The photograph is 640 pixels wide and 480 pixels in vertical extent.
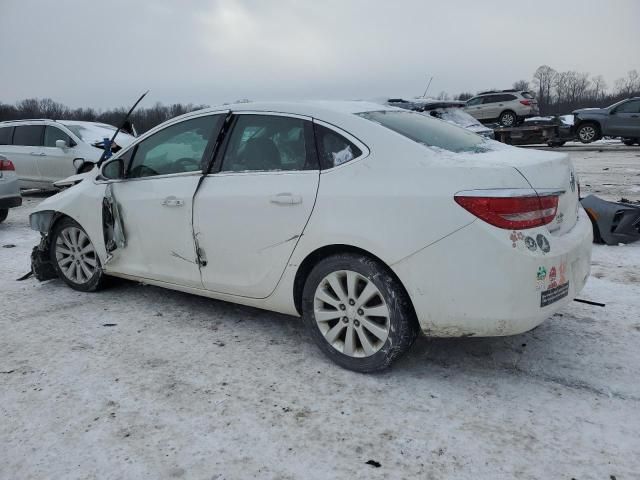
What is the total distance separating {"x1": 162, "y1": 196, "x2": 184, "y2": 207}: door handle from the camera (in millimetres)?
3732

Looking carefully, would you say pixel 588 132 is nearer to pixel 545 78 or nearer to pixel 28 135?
pixel 28 135

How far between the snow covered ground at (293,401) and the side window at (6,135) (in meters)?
9.63

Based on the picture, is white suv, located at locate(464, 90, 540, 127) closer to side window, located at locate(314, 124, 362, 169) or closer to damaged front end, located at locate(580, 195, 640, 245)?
damaged front end, located at locate(580, 195, 640, 245)

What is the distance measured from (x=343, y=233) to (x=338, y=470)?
1.21 m

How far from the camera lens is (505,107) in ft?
80.6

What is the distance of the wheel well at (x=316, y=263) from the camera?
2.89 metres

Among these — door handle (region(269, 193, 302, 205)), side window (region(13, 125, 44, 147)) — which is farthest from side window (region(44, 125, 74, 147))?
door handle (region(269, 193, 302, 205))

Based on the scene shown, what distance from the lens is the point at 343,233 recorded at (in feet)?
9.61

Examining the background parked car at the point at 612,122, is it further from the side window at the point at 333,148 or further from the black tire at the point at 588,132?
the side window at the point at 333,148

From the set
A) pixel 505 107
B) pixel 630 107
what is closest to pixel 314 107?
pixel 630 107

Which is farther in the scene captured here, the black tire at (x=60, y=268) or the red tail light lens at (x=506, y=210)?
the black tire at (x=60, y=268)

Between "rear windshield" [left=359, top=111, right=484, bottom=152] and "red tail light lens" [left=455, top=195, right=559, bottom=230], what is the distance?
22.8 inches

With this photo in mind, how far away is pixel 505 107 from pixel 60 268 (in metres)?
23.5

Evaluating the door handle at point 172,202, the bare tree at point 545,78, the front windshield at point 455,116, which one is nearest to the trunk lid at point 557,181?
A: the door handle at point 172,202
